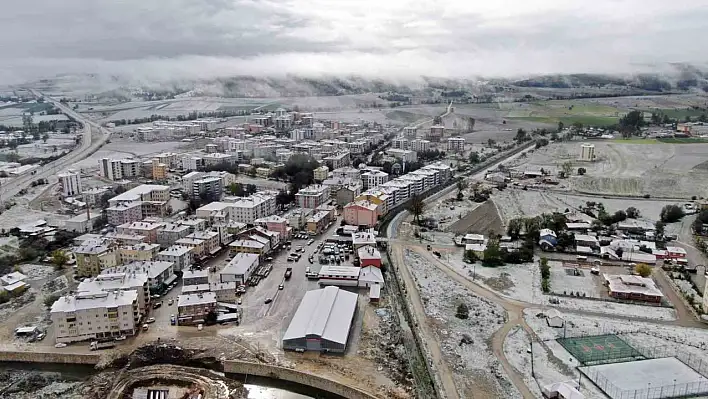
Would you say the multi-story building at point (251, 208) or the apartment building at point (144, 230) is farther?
the multi-story building at point (251, 208)

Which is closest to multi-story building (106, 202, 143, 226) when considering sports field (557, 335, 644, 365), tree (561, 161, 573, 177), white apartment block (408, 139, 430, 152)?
sports field (557, 335, 644, 365)

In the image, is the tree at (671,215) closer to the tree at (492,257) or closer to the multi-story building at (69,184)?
the tree at (492,257)

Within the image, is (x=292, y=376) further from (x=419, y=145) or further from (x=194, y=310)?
(x=419, y=145)

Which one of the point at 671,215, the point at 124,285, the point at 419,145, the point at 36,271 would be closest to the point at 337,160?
the point at 419,145

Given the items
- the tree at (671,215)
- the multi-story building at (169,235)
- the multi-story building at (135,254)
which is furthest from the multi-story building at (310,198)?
the tree at (671,215)

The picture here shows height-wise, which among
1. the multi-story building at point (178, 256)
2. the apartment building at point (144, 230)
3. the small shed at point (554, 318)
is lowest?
the small shed at point (554, 318)

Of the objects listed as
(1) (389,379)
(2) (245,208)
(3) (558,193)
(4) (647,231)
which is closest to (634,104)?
(3) (558,193)

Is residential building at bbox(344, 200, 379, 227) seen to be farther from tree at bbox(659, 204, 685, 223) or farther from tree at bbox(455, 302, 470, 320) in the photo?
tree at bbox(659, 204, 685, 223)
